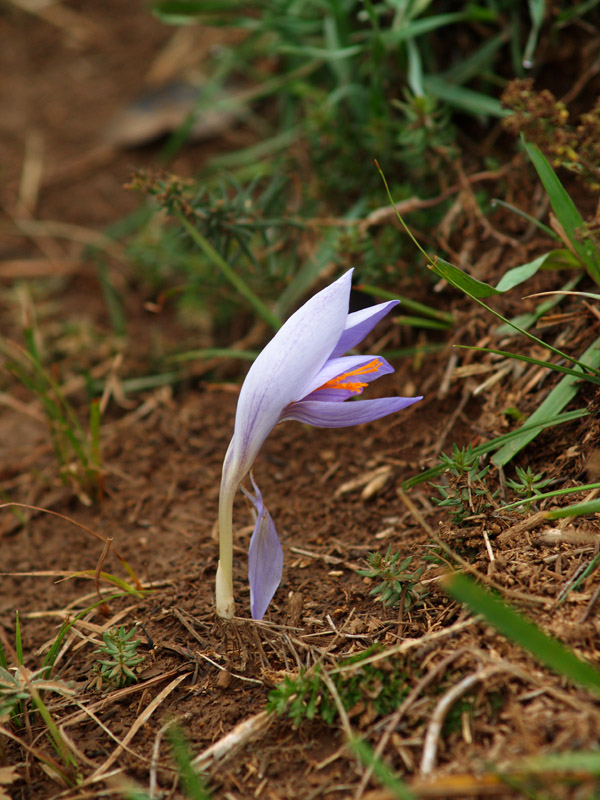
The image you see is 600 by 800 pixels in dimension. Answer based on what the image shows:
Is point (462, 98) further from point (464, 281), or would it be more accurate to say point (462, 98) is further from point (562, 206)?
point (464, 281)

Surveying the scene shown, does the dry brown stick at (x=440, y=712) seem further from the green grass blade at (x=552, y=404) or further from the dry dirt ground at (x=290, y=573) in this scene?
the green grass blade at (x=552, y=404)

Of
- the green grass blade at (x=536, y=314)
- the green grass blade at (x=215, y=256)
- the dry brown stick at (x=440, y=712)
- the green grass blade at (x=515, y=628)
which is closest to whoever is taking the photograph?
the green grass blade at (x=515, y=628)

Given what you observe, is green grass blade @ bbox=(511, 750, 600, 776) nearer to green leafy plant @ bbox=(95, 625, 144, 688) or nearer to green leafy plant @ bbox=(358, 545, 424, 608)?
green leafy plant @ bbox=(358, 545, 424, 608)

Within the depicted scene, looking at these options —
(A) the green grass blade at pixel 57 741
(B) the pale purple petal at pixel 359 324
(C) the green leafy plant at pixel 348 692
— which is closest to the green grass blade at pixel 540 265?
(B) the pale purple petal at pixel 359 324

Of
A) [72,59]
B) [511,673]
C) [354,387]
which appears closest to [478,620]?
[511,673]

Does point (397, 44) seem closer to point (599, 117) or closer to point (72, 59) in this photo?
point (599, 117)

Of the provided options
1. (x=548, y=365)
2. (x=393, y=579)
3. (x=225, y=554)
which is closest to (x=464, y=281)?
(x=548, y=365)

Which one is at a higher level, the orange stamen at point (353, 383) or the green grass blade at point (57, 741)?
the orange stamen at point (353, 383)
